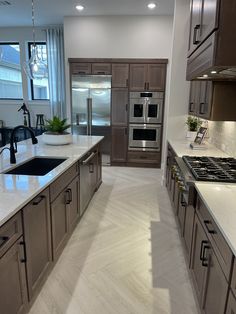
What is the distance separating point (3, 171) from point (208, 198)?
1663 millimetres

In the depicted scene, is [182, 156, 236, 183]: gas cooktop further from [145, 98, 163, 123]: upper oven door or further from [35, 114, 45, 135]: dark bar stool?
[35, 114, 45, 135]: dark bar stool

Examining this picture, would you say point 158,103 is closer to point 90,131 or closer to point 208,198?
point 90,131

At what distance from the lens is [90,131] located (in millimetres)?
5555

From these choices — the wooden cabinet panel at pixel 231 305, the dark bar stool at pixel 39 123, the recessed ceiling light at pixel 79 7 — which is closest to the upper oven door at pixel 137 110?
the recessed ceiling light at pixel 79 7

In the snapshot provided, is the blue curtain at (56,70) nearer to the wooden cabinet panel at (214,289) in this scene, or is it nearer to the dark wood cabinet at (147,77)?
the dark wood cabinet at (147,77)

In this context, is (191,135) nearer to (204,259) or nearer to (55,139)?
(55,139)

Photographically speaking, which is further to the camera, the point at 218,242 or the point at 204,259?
the point at 204,259

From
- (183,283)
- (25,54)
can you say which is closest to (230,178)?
(183,283)

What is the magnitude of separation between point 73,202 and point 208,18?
2.10 meters

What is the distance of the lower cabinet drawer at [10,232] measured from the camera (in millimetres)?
1383

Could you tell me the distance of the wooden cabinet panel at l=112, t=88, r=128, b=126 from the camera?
5323 millimetres

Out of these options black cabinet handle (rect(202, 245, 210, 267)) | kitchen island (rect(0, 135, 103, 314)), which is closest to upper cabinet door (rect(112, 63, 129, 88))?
kitchen island (rect(0, 135, 103, 314))

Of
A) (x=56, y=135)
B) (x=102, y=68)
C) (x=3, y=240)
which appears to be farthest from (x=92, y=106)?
(x=3, y=240)

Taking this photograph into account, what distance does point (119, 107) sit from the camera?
540 cm
